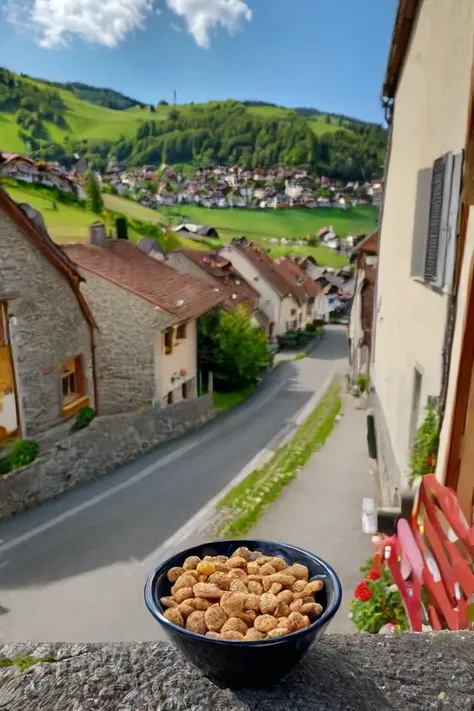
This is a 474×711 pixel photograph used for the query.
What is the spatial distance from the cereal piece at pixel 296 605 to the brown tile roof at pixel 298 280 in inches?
878

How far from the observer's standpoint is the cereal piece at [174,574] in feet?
3.94

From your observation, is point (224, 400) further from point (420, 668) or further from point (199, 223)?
point (420, 668)

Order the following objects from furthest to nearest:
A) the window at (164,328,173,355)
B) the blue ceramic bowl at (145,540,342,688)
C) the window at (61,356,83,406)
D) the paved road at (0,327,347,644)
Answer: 1. the window at (164,328,173,355)
2. the window at (61,356,83,406)
3. the paved road at (0,327,347,644)
4. the blue ceramic bowl at (145,540,342,688)

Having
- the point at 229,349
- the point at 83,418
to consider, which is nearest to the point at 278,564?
the point at 83,418

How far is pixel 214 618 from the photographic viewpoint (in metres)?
1.05

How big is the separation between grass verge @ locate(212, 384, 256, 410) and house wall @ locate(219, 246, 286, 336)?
7.83 metres

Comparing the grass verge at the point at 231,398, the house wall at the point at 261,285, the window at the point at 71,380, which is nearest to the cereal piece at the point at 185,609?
the window at the point at 71,380

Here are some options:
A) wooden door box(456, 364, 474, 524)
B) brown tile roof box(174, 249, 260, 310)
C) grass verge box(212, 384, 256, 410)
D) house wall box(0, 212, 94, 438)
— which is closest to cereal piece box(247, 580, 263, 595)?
wooden door box(456, 364, 474, 524)

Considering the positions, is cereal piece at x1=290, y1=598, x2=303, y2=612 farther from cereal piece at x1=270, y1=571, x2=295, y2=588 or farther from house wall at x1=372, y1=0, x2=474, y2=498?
house wall at x1=372, y1=0, x2=474, y2=498

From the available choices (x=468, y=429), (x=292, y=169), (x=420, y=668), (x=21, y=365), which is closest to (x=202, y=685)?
(x=420, y=668)

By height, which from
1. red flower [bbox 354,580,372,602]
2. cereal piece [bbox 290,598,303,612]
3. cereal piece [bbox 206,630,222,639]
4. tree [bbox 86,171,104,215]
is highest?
tree [bbox 86,171,104,215]

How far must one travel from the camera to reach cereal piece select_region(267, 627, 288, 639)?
1.00 m

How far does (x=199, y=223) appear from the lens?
840 inches

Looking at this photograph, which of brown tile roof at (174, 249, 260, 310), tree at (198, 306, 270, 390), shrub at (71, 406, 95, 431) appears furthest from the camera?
brown tile roof at (174, 249, 260, 310)
